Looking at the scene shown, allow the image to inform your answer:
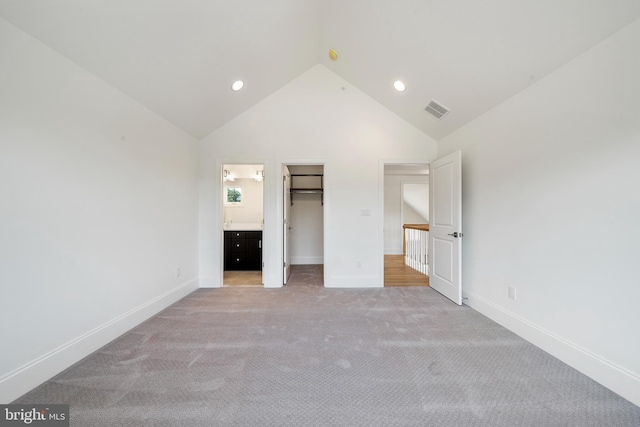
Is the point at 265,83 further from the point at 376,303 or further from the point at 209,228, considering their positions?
the point at 376,303

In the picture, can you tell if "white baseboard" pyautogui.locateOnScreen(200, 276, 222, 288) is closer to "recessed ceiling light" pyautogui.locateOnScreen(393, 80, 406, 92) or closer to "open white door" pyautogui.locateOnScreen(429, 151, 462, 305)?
"open white door" pyautogui.locateOnScreen(429, 151, 462, 305)

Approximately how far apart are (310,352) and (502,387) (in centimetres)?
138

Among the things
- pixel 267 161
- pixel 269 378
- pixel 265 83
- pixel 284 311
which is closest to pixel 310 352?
pixel 269 378

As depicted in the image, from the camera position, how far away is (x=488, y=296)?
104 inches

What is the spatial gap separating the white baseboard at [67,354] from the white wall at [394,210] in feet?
18.5

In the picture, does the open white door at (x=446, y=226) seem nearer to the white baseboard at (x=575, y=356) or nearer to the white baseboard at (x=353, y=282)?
the white baseboard at (x=575, y=356)

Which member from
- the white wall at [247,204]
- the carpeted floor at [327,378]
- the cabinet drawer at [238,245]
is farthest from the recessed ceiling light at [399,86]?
the cabinet drawer at [238,245]

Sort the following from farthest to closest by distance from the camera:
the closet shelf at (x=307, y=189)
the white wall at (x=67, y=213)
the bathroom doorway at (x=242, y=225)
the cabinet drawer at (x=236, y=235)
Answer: the closet shelf at (x=307, y=189) → the cabinet drawer at (x=236, y=235) → the bathroom doorway at (x=242, y=225) → the white wall at (x=67, y=213)

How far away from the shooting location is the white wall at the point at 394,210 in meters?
6.72

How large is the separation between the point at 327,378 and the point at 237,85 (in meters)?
3.38

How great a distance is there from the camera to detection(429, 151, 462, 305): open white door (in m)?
2.93

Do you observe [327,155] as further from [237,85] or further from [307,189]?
[307,189]

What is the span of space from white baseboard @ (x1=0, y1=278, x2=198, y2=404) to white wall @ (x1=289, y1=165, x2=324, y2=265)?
3.12 m

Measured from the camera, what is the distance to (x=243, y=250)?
4.69m
